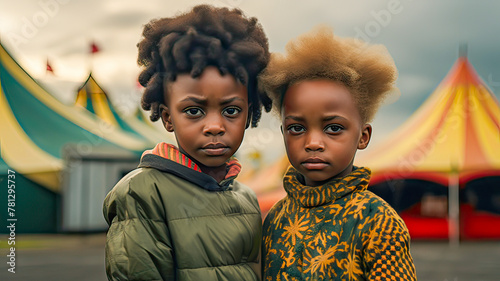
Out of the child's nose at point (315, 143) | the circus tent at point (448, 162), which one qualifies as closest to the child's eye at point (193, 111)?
the child's nose at point (315, 143)

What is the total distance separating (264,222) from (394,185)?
7697 millimetres

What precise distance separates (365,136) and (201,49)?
2.06 feet

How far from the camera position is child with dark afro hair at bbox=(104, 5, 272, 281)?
62.3 inches

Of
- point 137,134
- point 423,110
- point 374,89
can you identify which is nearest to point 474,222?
point 423,110

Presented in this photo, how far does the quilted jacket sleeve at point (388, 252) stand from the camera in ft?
4.83

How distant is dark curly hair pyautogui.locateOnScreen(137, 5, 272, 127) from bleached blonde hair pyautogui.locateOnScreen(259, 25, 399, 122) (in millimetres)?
74

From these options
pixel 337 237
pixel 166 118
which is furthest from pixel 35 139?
pixel 337 237

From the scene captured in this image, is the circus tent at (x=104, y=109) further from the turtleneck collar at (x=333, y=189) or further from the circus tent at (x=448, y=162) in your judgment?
the turtleneck collar at (x=333, y=189)

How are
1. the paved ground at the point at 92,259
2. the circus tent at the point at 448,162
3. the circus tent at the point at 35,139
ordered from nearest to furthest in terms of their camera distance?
1. the paved ground at the point at 92,259
2. the circus tent at the point at 35,139
3. the circus tent at the point at 448,162

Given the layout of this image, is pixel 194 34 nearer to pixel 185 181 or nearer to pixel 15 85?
pixel 185 181

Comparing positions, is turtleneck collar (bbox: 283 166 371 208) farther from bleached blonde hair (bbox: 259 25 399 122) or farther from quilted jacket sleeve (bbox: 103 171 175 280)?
quilted jacket sleeve (bbox: 103 171 175 280)

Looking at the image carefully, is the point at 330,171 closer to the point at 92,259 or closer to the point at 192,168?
the point at 192,168

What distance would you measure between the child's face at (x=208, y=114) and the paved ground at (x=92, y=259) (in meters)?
4.72

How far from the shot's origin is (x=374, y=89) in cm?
176
